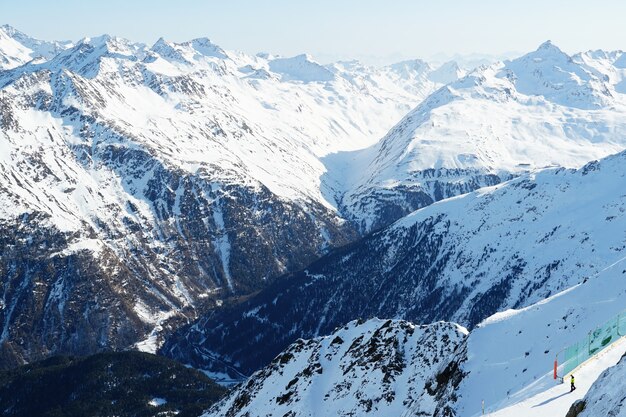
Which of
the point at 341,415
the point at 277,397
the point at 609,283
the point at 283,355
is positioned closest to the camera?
the point at 609,283

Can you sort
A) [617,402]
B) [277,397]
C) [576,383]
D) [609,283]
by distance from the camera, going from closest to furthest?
[617,402] → [576,383] → [609,283] → [277,397]

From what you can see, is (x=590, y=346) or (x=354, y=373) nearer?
(x=590, y=346)

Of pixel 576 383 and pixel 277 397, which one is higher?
pixel 576 383

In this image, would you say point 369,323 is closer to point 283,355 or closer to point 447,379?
point 283,355

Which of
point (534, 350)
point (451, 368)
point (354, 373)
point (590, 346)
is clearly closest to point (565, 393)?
point (590, 346)

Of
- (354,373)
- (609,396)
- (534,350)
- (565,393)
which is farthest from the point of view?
(354,373)

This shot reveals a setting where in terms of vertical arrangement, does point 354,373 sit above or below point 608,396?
below

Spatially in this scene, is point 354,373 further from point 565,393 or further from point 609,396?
point 609,396

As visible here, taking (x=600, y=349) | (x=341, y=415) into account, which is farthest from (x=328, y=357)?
(x=600, y=349)
